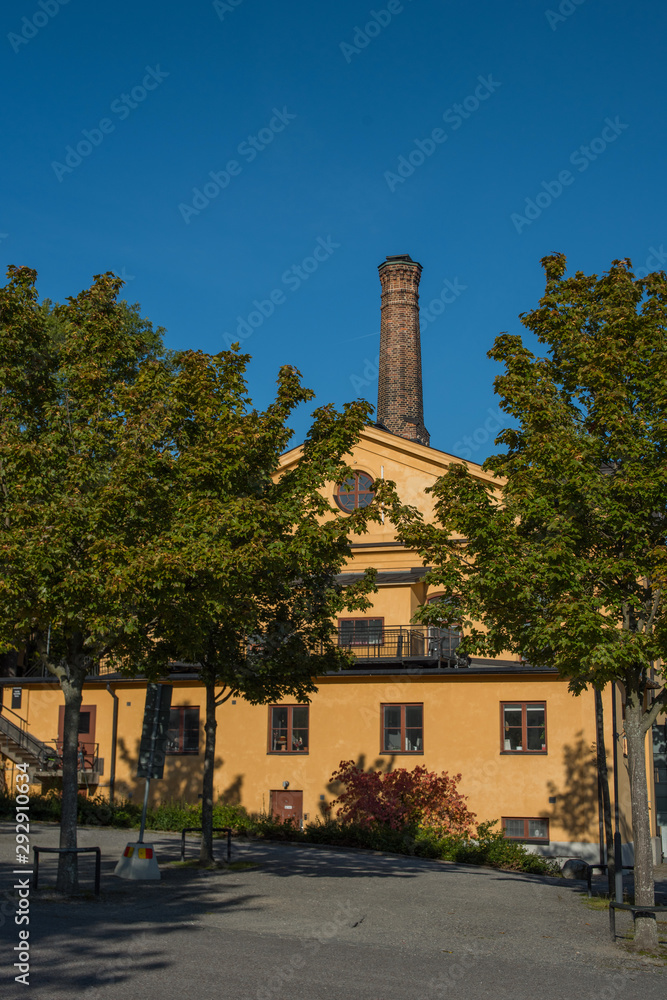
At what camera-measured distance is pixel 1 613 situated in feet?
42.7

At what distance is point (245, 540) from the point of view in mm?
15836

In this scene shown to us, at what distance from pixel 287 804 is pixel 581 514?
678 inches

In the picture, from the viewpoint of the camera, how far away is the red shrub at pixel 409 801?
2526 centimetres

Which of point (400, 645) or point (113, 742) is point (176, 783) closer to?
point (113, 742)

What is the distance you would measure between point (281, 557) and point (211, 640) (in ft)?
15.0

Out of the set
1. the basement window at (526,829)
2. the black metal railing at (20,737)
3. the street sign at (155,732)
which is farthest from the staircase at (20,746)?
the basement window at (526,829)

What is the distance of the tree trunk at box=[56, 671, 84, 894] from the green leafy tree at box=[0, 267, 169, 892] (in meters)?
0.02

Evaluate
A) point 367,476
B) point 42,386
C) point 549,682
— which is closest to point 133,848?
point 42,386

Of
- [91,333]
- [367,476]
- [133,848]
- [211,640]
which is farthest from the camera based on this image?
[367,476]

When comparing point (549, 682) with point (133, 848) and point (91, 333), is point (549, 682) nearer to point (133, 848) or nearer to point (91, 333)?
point (133, 848)

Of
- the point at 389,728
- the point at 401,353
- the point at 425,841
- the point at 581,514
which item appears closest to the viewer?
the point at 581,514

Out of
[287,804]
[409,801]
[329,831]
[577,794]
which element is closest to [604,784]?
[577,794]

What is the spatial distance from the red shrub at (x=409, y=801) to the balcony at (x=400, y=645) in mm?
3093

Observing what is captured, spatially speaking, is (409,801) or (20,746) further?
(20,746)
